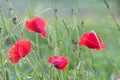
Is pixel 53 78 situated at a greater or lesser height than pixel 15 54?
lesser

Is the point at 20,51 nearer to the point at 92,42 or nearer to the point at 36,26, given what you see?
the point at 36,26

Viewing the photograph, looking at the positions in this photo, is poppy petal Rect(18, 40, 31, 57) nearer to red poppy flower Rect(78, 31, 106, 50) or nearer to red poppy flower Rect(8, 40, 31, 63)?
red poppy flower Rect(8, 40, 31, 63)

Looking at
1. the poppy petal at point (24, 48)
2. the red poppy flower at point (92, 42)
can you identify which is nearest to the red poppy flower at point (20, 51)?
the poppy petal at point (24, 48)

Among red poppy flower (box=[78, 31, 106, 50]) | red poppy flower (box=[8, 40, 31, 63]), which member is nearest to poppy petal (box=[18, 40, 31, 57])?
Result: red poppy flower (box=[8, 40, 31, 63])

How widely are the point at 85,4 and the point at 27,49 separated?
10.4m

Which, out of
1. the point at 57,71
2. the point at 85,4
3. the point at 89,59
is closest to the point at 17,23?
the point at 57,71

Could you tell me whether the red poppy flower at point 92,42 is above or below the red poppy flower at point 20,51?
below

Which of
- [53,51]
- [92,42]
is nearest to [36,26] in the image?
[53,51]

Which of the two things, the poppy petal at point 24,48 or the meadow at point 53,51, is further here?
the meadow at point 53,51

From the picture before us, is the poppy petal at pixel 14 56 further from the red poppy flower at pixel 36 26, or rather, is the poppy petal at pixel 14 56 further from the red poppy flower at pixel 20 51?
the red poppy flower at pixel 36 26

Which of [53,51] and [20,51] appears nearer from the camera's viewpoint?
[20,51]

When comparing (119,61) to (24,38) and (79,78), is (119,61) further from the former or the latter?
(24,38)

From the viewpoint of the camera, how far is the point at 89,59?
2580mm

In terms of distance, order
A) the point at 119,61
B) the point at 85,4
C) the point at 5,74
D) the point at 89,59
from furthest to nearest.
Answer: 1. the point at 85,4
2. the point at 119,61
3. the point at 89,59
4. the point at 5,74
